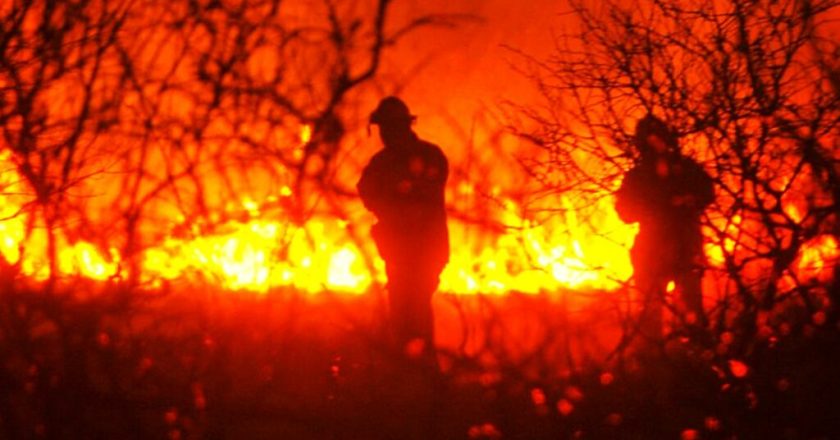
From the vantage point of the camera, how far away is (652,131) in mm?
5480

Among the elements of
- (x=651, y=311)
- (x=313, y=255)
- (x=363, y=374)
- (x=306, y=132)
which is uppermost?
(x=306, y=132)

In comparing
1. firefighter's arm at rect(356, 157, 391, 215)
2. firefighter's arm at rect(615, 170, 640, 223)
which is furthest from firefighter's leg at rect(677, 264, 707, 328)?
firefighter's arm at rect(356, 157, 391, 215)

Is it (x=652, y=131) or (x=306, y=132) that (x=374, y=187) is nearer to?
(x=306, y=132)

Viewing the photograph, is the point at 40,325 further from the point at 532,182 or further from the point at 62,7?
the point at 532,182

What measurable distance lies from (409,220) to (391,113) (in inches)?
29.9

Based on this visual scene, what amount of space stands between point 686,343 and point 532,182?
1.05 metres

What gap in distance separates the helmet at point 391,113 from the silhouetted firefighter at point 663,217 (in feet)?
4.25

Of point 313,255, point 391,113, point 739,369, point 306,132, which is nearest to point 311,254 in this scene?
point 313,255

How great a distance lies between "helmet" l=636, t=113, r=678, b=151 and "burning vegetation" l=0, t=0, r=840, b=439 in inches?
1.8

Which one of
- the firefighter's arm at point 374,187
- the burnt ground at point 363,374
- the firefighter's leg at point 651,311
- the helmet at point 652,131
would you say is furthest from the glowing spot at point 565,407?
the firefighter's arm at point 374,187

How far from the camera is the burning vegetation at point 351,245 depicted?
5.34 meters

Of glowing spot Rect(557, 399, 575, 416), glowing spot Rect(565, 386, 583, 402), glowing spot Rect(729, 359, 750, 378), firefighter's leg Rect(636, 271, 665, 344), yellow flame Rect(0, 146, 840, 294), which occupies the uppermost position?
yellow flame Rect(0, 146, 840, 294)

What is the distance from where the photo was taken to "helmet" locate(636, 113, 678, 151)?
17.8ft

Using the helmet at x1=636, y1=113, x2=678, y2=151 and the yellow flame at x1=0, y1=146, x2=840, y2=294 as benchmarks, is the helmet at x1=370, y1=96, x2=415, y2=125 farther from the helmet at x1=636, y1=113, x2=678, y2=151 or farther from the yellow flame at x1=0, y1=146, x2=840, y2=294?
the helmet at x1=636, y1=113, x2=678, y2=151
